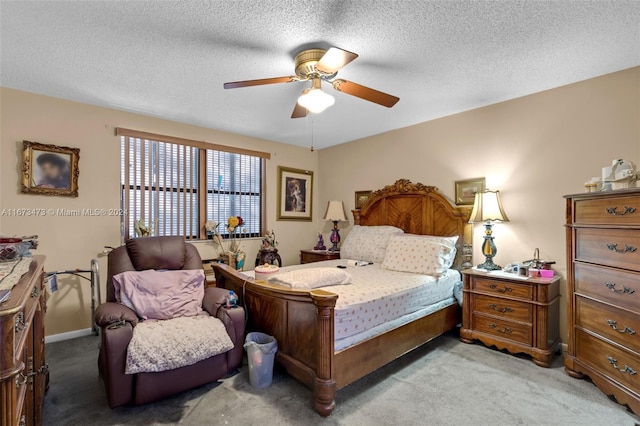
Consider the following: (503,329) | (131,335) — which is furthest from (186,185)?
(503,329)

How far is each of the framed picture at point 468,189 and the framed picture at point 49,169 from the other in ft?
13.8

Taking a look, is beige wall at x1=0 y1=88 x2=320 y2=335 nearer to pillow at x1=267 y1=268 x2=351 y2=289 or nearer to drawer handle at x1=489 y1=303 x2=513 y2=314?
pillow at x1=267 y1=268 x2=351 y2=289

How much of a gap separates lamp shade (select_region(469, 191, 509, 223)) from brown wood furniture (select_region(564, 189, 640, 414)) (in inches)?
24.5

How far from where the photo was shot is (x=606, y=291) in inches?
82.1

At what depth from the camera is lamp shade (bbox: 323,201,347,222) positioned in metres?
4.70

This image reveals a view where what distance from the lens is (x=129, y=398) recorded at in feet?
6.25

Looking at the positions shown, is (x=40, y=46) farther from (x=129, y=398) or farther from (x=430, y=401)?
(x=430, y=401)

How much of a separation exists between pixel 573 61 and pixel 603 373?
2.31 metres

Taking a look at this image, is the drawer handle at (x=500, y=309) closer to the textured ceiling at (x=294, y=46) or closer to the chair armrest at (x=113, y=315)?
the textured ceiling at (x=294, y=46)

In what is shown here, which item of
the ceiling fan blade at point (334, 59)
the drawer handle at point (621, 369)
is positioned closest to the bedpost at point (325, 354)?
the ceiling fan blade at point (334, 59)

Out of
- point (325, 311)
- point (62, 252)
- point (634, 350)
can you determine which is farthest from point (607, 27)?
point (62, 252)

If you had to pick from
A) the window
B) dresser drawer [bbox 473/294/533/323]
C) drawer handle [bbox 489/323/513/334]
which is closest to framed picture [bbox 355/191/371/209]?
the window

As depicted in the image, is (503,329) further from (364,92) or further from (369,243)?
(364,92)

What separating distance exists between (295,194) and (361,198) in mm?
1122
